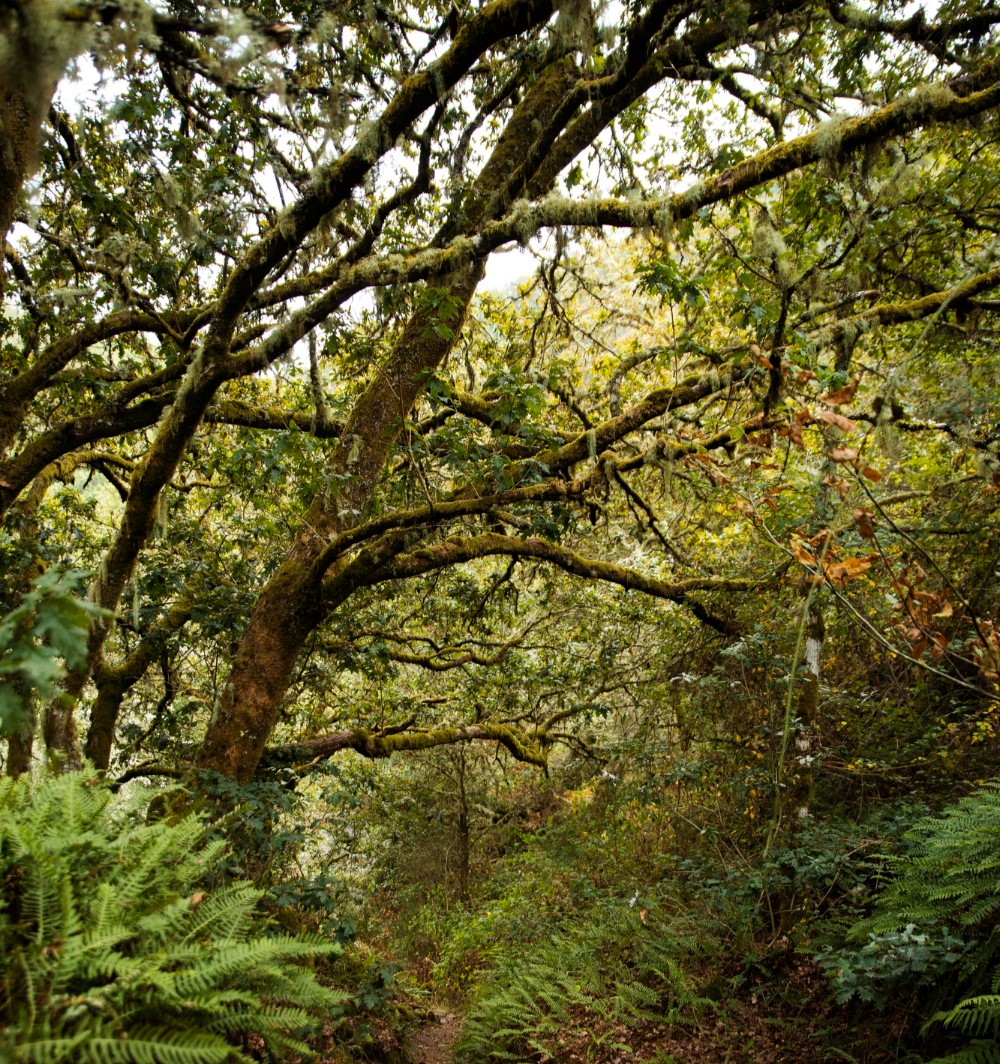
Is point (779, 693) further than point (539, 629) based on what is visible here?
No

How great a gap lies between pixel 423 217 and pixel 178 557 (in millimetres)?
3891

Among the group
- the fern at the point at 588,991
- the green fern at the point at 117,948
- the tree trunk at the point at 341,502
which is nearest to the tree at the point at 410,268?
the tree trunk at the point at 341,502

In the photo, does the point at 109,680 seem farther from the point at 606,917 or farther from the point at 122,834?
the point at 606,917

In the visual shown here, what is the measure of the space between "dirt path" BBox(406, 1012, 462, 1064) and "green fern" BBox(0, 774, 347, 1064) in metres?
3.90

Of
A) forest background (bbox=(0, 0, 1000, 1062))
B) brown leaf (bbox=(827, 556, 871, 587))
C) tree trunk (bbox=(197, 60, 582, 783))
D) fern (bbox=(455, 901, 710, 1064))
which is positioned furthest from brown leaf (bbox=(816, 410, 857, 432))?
fern (bbox=(455, 901, 710, 1064))

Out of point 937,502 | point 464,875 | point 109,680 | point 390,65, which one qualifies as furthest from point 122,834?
point 464,875

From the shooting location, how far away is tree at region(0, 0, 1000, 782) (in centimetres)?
365

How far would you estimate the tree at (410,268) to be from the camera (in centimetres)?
365

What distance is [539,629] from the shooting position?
28.9 feet

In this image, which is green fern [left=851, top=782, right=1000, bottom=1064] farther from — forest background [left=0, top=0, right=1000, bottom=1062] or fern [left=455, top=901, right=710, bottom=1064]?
fern [left=455, top=901, right=710, bottom=1064]

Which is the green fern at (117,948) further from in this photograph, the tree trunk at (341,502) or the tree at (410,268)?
the tree trunk at (341,502)

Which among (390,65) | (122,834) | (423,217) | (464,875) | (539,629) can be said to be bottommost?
(464,875)

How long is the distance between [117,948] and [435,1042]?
222 inches

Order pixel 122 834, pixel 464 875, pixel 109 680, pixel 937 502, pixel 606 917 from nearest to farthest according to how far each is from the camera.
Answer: pixel 122 834, pixel 937 502, pixel 109 680, pixel 606 917, pixel 464 875
